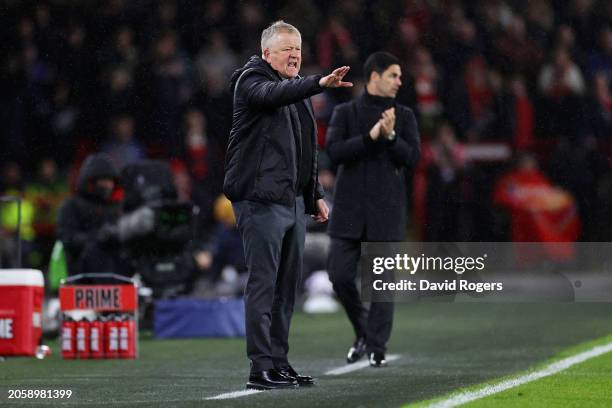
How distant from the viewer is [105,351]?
12.4 metres

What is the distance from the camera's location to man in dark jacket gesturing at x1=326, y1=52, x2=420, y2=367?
446 inches

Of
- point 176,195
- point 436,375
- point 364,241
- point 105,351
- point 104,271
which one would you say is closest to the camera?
point 436,375

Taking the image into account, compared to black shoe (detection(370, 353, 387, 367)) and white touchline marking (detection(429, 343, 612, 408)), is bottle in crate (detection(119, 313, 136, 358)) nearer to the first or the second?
black shoe (detection(370, 353, 387, 367))

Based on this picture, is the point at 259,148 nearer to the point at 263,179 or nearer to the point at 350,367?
the point at 263,179

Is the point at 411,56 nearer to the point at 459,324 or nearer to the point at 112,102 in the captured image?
the point at 112,102

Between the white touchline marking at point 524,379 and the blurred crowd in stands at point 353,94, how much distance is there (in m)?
8.08

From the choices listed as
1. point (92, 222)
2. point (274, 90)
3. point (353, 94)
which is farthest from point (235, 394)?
point (353, 94)

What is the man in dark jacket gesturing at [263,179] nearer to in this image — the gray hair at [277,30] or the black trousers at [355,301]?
the gray hair at [277,30]

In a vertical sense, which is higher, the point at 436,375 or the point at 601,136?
the point at 601,136

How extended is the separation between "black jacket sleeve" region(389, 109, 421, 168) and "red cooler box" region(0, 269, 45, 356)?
2.85 meters

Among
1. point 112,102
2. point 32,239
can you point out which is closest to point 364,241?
point 32,239

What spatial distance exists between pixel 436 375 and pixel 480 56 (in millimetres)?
12566

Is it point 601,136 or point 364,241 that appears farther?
point 601,136

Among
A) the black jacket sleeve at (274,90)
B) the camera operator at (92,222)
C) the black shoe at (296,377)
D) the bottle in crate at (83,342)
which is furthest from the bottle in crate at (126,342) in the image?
the black jacket sleeve at (274,90)
